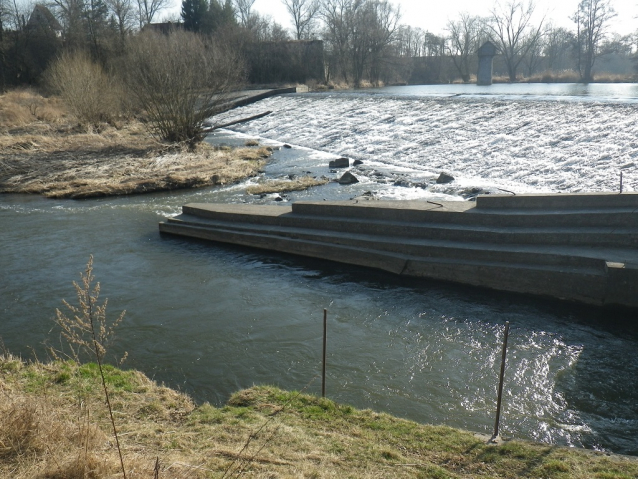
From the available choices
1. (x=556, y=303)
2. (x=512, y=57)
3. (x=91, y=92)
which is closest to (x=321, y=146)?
(x=91, y=92)

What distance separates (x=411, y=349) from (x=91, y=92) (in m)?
23.4

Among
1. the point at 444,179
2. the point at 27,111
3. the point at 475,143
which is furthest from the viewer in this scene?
the point at 27,111

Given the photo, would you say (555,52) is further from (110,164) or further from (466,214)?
(466,214)

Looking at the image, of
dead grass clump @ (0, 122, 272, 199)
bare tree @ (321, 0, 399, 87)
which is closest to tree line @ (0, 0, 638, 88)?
bare tree @ (321, 0, 399, 87)

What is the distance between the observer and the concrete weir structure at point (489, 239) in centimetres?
809

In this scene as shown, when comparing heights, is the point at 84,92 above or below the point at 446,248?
above

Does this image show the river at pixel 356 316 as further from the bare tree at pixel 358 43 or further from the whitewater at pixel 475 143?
the bare tree at pixel 358 43

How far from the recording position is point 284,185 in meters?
16.0

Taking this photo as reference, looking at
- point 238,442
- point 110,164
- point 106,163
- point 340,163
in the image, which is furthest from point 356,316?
point 106,163

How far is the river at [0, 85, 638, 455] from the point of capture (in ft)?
Answer: 19.2

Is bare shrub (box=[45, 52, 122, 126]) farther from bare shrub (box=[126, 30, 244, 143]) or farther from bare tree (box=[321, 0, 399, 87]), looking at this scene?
bare tree (box=[321, 0, 399, 87])

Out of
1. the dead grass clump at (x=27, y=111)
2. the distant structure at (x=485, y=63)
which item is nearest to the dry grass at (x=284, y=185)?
the dead grass clump at (x=27, y=111)

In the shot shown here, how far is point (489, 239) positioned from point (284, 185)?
7.88 metres

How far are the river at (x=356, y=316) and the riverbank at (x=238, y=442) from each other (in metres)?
0.61
